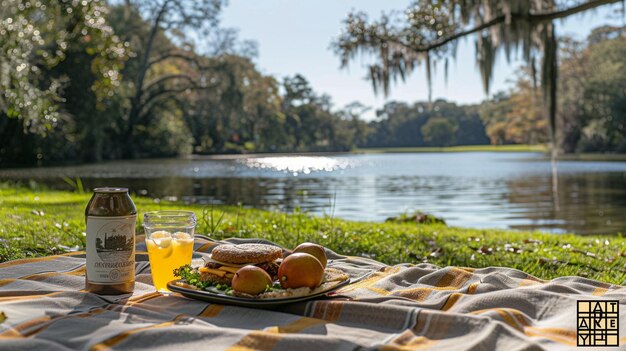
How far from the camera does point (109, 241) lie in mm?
2658

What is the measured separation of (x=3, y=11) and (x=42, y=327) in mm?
5908

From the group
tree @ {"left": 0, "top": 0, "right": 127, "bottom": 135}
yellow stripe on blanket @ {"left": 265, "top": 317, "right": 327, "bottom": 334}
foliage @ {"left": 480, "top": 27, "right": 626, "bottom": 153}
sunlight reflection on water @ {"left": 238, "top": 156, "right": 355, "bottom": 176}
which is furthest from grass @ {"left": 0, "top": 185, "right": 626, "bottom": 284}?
foliage @ {"left": 480, "top": 27, "right": 626, "bottom": 153}

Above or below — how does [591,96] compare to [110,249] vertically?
above

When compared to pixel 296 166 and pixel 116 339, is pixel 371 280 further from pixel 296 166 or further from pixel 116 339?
pixel 296 166

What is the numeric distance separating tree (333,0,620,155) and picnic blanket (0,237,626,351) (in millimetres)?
4973

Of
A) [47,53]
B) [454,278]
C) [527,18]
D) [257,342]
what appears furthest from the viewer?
[527,18]

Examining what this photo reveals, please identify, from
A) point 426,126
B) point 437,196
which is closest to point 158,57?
point 437,196

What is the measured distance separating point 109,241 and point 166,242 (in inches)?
10.7

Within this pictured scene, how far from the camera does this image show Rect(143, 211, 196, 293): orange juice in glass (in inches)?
112

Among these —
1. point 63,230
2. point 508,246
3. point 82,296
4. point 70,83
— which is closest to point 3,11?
point 63,230

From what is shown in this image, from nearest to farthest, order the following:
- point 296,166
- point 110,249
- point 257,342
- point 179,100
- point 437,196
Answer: point 257,342 → point 110,249 → point 437,196 → point 296,166 → point 179,100

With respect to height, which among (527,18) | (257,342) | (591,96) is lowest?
(257,342)

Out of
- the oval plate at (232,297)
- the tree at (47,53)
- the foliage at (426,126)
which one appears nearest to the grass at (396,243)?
the tree at (47,53)

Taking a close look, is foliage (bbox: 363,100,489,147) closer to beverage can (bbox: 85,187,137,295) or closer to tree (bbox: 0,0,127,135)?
tree (bbox: 0,0,127,135)
